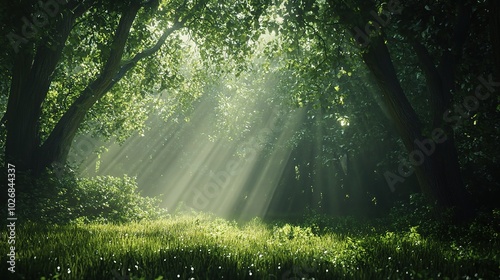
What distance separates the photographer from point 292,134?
29.8m

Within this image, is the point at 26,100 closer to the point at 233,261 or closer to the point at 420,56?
the point at 233,261

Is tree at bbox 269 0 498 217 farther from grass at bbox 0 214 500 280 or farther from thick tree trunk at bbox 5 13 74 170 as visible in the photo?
thick tree trunk at bbox 5 13 74 170

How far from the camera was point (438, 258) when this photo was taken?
231 inches

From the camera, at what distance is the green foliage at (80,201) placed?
1352 cm

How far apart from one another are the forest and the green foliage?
8 cm

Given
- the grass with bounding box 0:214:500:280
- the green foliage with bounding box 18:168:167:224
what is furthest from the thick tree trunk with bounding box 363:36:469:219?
the green foliage with bounding box 18:168:167:224

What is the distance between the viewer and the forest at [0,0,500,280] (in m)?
5.80

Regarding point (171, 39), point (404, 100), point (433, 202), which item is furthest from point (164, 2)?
point (433, 202)

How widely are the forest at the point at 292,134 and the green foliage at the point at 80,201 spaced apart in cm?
8

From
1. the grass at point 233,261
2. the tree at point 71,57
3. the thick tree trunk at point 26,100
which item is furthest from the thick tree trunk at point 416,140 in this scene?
the thick tree trunk at point 26,100

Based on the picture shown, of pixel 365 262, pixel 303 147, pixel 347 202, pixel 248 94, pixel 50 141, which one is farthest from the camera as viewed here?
pixel 248 94

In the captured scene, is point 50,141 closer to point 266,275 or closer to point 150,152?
point 266,275

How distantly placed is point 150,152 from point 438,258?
51.3 meters

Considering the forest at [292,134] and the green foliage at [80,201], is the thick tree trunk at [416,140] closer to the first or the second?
the forest at [292,134]
